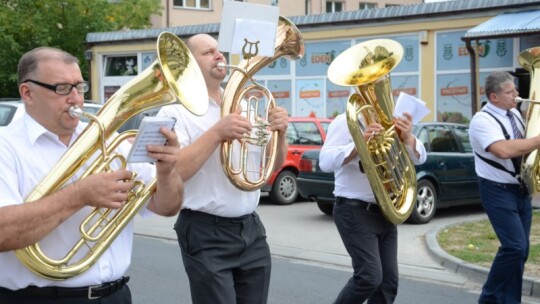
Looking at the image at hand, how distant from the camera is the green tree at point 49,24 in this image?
25.6 metres

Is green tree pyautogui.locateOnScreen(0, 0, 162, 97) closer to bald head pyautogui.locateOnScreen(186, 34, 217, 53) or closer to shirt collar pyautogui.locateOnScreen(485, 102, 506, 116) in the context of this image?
shirt collar pyautogui.locateOnScreen(485, 102, 506, 116)

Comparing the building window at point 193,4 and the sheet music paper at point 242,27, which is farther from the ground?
the building window at point 193,4

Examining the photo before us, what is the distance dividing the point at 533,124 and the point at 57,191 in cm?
397

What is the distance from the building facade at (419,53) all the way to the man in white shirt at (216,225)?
10.7 metres

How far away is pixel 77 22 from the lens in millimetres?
26516

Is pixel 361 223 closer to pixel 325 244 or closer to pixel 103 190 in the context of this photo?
pixel 103 190

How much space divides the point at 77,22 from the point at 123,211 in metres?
24.8

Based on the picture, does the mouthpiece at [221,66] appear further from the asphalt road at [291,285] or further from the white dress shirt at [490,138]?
the asphalt road at [291,285]

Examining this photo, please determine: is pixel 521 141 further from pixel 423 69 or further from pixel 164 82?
pixel 423 69

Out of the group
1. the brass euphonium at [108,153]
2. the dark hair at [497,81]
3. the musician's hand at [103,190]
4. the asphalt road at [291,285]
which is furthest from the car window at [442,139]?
the musician's hand at [103,190]

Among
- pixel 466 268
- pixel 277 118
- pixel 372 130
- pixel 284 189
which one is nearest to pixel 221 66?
pixel 277 118

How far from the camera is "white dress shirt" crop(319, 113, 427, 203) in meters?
4.86

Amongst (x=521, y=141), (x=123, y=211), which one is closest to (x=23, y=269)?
(x=123, y=211)

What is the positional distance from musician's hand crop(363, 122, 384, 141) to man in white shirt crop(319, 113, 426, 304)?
0.15 feet
